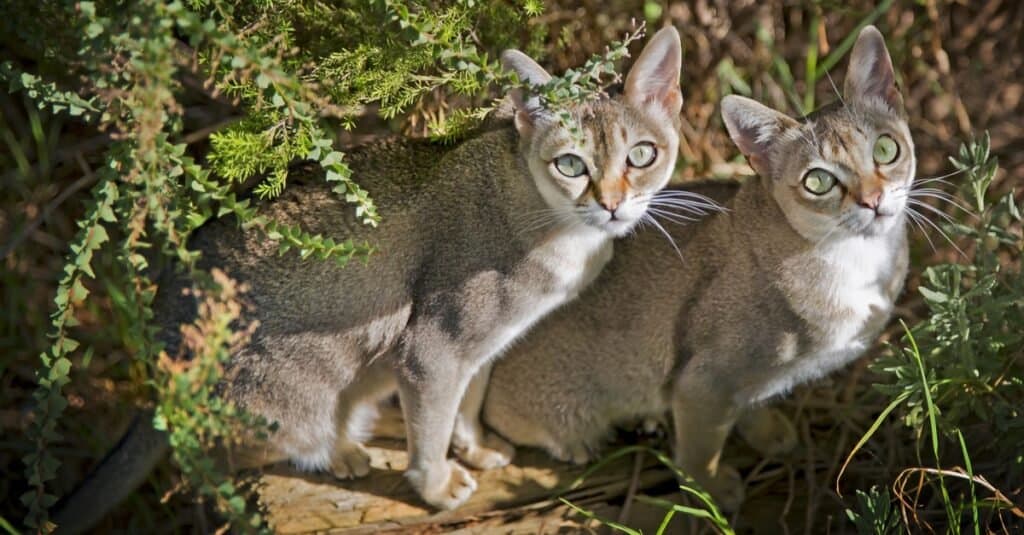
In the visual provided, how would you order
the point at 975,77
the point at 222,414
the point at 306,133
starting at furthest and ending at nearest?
the point at 975,77
the point at 306,133
the point at 222,414

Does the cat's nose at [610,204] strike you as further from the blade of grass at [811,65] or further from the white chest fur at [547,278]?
the blade of grass at [811,65]

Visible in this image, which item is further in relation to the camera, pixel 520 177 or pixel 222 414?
pixel 520 177

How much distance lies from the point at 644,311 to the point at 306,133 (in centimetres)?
112

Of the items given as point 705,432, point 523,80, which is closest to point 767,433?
point 705,432

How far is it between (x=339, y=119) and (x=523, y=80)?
1.02m

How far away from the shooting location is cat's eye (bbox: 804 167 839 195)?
2.62 meters

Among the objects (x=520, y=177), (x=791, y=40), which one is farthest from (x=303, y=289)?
(x=791, y=40)

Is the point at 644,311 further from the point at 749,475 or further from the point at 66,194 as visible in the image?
the point at 66,194

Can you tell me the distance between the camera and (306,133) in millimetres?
2684

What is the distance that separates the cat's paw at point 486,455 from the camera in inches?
128

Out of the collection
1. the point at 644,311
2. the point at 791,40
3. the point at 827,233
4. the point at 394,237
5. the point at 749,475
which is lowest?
the point at 749,475

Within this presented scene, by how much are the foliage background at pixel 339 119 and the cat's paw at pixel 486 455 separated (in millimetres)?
795

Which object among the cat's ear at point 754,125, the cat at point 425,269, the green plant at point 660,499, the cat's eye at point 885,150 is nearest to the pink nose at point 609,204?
the cat at point 425,269

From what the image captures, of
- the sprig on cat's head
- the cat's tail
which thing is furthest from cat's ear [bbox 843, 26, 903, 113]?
the cat's tail
